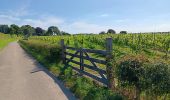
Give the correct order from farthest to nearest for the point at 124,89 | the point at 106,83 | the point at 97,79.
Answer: the point at 97,79 < the point at 106,83 < the point at 124,89

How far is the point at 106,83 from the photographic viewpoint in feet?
31.0

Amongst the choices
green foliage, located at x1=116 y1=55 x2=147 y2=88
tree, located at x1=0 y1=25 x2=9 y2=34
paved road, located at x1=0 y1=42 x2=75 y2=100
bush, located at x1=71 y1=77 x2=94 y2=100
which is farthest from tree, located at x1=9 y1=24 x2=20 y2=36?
green foliage, located at x1=116 y1=55 x2=147 y2=88

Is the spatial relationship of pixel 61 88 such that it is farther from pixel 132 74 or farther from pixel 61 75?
pixel 132 74

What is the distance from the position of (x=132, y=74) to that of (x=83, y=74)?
5.45 metres

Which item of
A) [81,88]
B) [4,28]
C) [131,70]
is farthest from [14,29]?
[131,70]

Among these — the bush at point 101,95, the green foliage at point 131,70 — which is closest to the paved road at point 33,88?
the bush at point 101,95

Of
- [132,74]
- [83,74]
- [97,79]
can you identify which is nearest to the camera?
[132,74]

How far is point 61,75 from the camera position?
40.7ft

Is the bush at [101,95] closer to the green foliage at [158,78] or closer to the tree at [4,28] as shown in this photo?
the green foliage at [158,78]

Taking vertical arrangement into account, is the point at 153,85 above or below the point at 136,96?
above

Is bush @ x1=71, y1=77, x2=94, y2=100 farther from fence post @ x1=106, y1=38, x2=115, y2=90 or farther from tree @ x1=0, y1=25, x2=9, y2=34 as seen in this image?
tree @ x1=0, y1=25, x2=9, y2=34

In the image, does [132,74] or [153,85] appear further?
[132,74]

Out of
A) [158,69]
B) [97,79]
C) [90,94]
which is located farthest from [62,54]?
[158,69]

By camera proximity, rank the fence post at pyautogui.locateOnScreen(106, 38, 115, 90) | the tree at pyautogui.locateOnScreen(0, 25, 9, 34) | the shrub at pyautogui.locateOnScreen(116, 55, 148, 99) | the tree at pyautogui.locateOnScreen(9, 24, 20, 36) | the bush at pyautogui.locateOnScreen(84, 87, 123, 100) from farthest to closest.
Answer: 1. the tree at pyautogui.locateOnScreen(0, 25, 9, 34)
2. the tree at pyautogui.locateOnScreen(9, 24, 20, 36)
3. the fence post at pyautogui.locateOnScreen(106, 38, 115, 90)
4. the bush at pyautogui.locateOnScreen(84, 87, 123, 100)
5. the shrub at pyautogui.locateOnScreen(116, 55, 148, 99)
